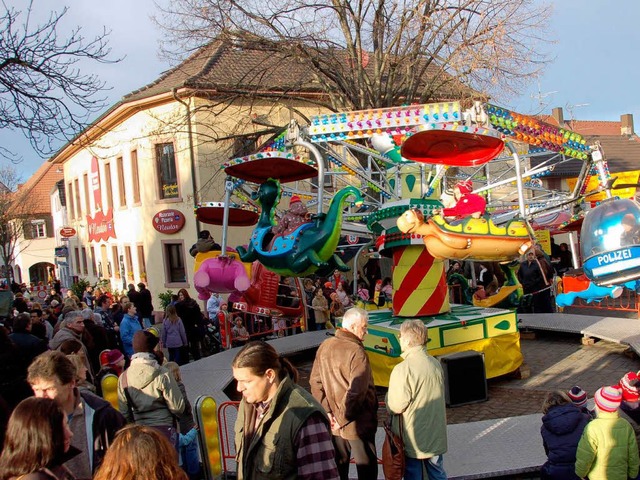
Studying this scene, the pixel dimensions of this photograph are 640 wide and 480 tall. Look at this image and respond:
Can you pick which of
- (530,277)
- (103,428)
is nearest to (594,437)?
(103,428)

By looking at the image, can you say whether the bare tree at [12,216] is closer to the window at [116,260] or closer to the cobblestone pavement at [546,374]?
the window at [116,260]

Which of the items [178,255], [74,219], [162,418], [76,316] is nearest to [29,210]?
[74,219]

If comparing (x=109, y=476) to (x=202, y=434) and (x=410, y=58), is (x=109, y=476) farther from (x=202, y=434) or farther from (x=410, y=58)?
(x=410, y=58)

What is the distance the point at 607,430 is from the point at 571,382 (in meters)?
5.31

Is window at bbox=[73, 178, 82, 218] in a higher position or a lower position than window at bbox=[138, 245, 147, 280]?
higher

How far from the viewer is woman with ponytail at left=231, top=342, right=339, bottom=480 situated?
9.64 ft

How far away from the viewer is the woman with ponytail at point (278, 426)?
9.64 ft

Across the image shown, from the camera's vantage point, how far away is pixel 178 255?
73.1 feet

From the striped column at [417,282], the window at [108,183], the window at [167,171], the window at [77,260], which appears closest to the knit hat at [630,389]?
the striped column at [417,282]

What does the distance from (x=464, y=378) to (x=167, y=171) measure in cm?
1616

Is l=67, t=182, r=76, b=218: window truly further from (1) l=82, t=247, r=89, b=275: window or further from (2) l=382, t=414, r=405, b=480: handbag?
(2) l=382, t=414, r=405, b=480: handbag

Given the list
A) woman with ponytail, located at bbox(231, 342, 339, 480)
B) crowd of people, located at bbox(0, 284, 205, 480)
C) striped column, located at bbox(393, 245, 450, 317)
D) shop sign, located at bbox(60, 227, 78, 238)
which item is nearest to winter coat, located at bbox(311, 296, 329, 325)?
striped column, located at bbox(393, 245, 450, 317)

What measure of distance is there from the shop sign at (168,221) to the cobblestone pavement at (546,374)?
34.4ft

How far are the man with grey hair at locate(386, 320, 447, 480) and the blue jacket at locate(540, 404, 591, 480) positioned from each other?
2.50ft
